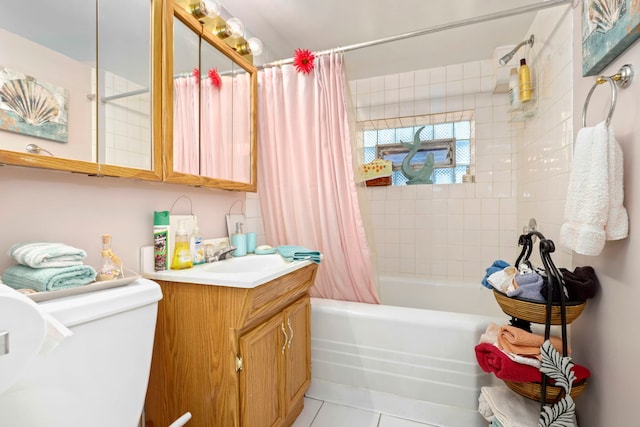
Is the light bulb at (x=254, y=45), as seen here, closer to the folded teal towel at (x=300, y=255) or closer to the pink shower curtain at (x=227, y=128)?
the pink shower curtain at (x=227, y=128)

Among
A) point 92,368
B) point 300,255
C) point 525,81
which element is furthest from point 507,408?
point 525,81

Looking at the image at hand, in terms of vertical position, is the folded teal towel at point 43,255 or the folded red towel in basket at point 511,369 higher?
the folded teal towel at point 43,255

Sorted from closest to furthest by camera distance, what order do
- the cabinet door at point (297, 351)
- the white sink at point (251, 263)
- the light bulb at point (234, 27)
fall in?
the cabinet door at point (297, 351) → the white sink at point (251, 263) → the light bulb at point (234, 27)

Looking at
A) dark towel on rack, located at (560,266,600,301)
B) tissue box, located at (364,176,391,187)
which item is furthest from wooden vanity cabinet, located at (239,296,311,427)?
tissue box, located at (364,176,391,187)

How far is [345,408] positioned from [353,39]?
8.20ft

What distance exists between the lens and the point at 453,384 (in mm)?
1419

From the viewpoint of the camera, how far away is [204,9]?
1.38 metres

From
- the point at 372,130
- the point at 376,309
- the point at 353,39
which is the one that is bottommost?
the point at 376,309

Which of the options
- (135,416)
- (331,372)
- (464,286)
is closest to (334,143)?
(331,372)

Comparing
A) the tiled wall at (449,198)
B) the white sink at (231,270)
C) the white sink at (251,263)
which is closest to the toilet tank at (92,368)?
the white sink at (231,270)

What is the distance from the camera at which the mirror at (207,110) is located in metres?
1.28

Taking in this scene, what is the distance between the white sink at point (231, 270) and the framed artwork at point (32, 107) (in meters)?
0.52

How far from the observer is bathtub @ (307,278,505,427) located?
1405mm

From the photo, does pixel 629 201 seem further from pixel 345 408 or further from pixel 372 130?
pixel 372 130
